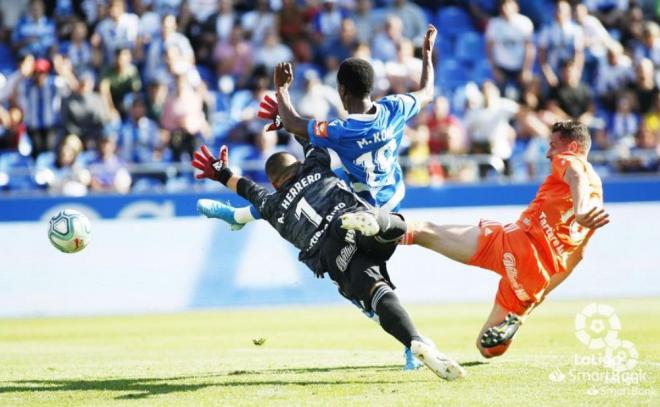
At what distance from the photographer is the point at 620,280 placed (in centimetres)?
1731

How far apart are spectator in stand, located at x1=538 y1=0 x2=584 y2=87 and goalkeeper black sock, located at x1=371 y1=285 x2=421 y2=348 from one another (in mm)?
14301

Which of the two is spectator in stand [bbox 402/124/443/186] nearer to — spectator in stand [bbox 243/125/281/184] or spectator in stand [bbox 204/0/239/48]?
spectator in stand [bbox 243/125/281/184]

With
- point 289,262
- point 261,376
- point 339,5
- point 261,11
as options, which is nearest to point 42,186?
point 289,262

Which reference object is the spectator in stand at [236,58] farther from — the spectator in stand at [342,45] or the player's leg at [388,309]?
the player's leg at [388,309]

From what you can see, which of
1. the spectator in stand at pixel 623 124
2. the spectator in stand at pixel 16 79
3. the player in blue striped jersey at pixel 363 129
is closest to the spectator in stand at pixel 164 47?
the spectator in stand at pixel 16 79

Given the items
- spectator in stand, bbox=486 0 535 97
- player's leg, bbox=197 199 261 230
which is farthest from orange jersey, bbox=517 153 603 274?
spectator in stand, bbox=486 0 535 97

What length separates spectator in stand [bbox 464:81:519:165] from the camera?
19812 millimetres

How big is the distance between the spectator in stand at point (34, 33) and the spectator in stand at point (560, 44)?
32.3 ft

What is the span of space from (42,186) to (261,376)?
1044 centimetres

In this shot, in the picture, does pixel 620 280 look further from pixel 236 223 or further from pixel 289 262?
pixel 236 223

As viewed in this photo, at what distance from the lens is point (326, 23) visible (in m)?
22.0

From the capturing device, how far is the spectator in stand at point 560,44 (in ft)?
71.7

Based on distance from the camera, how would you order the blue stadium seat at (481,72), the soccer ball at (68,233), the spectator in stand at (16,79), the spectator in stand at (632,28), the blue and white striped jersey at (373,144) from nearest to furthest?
the blue and white striped jersey at (373,144)
the soccer ball at (68,233)
the spectator in stand at (16,79)
the blue stadium seat at (481,72)
the spectator in stand at (632,28)

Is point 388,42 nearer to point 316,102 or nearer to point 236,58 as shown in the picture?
point 316,102
